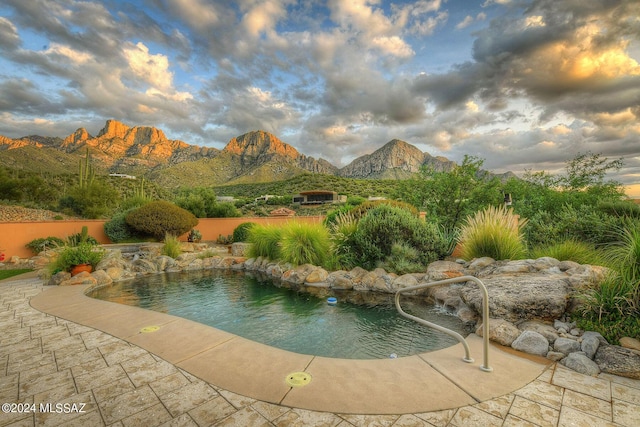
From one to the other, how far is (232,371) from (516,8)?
33.6ft

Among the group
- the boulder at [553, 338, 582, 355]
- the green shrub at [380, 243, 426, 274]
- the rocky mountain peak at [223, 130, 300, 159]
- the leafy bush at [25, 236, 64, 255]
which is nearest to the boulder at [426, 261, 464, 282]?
the green shrub at [380, 243, 426, 274]

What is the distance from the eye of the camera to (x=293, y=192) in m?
42.4

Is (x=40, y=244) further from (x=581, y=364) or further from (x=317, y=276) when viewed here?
(x=581, y=364)

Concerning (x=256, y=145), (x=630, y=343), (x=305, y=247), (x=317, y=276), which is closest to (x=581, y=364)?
(x=630, y=343)

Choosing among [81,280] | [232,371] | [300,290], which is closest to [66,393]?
[232,371]

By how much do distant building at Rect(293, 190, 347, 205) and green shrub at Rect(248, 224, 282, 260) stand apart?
28140mm

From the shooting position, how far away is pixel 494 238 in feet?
19.3

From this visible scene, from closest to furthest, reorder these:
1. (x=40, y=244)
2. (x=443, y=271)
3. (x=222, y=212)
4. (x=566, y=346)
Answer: (x=566, y=346)
(x=443, y=271)
(x=40, y=244)
(x=222, y=212)

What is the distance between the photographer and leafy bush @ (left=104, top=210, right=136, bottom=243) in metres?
12.9

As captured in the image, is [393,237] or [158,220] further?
[158,220]

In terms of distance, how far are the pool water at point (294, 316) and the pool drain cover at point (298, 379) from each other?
90cm

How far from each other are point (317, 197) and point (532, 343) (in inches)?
1472

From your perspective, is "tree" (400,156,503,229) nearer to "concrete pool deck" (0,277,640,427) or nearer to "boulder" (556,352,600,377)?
"boulder" (556,352,600,377)

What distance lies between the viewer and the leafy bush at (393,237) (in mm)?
6941
